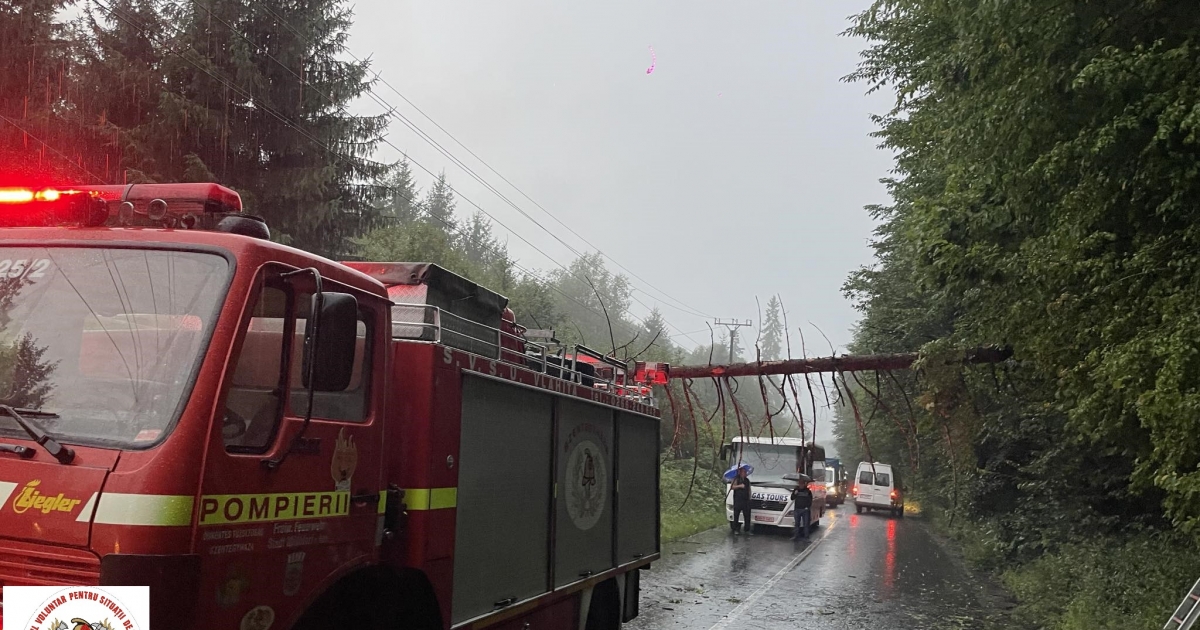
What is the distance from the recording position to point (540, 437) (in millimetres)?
6129

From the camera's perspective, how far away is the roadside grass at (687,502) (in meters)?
24.6

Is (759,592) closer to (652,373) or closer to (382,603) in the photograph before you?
(652,373)

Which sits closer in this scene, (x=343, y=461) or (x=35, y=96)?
(x=343, y=461)

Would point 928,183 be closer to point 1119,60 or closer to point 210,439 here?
point 1119,60

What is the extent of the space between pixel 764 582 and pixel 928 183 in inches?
293

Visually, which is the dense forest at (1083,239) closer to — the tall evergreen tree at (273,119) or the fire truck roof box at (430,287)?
the fire truck roof box at (430,287)

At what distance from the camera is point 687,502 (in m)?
27.8

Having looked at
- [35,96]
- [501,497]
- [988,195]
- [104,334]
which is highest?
[35,96]

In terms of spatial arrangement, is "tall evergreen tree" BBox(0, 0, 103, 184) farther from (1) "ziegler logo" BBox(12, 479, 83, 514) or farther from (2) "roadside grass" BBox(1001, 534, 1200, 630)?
(2) "roadside grass" BBox(1001, 534, 1200, 630)

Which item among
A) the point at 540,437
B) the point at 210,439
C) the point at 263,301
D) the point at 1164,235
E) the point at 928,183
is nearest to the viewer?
the point at 210,439

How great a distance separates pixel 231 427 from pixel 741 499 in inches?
890

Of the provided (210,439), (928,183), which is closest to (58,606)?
(210,439)

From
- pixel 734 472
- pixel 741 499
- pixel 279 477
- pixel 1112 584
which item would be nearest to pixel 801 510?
pixel 734 472

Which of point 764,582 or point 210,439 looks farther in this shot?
point 764,582
